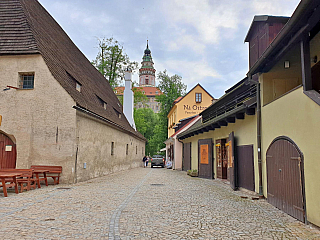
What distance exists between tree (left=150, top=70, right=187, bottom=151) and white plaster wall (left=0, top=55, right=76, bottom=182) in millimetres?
30204

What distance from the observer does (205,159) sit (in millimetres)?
15922

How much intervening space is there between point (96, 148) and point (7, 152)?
14.3ft

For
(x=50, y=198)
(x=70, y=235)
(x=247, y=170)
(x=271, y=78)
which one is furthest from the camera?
(x=247, y=170)

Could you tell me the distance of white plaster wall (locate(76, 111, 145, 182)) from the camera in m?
12.8

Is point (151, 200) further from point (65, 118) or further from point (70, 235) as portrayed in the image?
point (65, 118)

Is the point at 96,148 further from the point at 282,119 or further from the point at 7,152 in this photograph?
the point at 282,119

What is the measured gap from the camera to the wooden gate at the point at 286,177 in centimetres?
591

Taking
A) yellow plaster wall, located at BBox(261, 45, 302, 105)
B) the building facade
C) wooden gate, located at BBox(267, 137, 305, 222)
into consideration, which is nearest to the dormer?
the building facade

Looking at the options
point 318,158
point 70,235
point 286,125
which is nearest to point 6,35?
point 70,235

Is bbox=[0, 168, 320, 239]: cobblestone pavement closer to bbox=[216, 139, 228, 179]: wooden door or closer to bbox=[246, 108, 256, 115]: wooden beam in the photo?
bbox=[246, 108, 256, 115]: wooden beam

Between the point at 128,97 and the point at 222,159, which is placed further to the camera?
the point at 128,97

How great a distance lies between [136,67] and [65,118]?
2308cm

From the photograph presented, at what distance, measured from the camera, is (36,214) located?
6.04m

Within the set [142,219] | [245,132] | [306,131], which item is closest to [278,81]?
[245,132]
